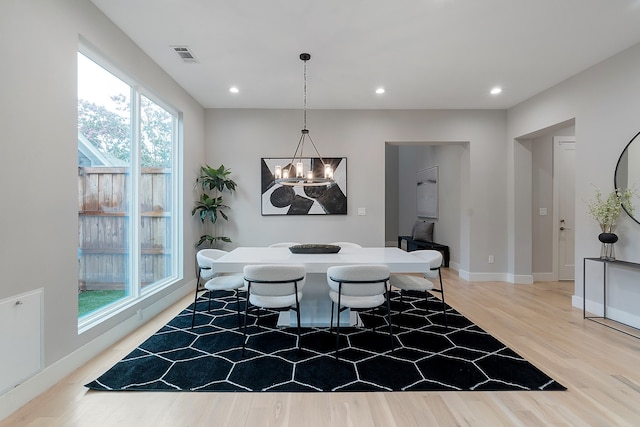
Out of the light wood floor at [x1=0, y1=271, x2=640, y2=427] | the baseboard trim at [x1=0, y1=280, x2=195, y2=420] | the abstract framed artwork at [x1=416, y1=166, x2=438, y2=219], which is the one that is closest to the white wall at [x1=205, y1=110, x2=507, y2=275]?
the abstract framed artwork at [x1=416, y1=166, x2=438, y2=219]

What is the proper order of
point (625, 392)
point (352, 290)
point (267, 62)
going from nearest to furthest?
point (625, 392), point (352, 290), point (267, 62)

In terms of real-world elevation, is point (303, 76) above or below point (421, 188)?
above

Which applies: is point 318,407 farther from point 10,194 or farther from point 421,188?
point 421,188

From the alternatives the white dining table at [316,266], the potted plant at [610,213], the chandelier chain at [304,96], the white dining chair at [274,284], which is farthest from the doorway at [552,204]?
the white dining chair at [274,284]

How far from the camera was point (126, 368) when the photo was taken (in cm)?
225

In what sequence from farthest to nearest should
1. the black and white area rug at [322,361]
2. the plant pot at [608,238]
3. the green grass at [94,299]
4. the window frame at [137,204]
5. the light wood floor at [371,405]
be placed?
the plant pot at [608,238] → the window frame at [137,204] → the green grass at [94,299] → the black and white area rug at [322,361] → the light wood floor at [371,405]

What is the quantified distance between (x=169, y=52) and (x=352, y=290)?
3.07 meters

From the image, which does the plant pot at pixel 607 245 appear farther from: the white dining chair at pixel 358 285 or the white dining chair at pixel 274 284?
the white dining chair at pixel 274 284

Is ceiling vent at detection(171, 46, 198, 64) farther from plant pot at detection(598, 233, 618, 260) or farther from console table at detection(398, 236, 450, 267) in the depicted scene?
console table at detection(398, 236, 450, 267)

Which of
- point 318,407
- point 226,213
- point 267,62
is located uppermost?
point 267,62

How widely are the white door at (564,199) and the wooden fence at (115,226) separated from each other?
6.04m

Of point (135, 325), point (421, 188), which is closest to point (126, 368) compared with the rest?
point (135, 325)

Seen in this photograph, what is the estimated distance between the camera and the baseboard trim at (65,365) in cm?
176

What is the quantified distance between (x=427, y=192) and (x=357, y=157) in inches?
107
